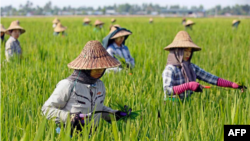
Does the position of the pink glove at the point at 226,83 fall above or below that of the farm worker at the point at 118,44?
below

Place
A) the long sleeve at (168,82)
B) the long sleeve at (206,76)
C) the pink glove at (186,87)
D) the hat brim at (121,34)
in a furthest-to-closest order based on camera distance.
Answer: the hat brim at (121,34) < the long sleeve at (206,76) < the long sleeve at (168,82) < the pink glove at (186,87)

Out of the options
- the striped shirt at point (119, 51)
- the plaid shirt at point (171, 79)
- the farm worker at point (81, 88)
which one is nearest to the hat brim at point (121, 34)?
the striped shirt at point (119, 51)

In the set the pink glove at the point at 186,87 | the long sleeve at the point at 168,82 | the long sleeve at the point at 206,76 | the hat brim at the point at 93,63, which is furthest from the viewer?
the long sleeve at the point at 206,76

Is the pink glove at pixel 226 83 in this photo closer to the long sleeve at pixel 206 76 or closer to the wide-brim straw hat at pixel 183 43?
the long sleeve at pixel 206 76

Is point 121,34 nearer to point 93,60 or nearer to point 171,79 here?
point 171,79

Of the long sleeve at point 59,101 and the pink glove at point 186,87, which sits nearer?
the long sleeve at point 59,101

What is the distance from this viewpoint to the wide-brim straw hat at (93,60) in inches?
75.5

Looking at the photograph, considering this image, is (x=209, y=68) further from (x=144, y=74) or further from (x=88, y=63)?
(x=88, y=63)

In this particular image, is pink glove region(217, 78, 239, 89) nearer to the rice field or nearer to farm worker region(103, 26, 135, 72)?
the rice field

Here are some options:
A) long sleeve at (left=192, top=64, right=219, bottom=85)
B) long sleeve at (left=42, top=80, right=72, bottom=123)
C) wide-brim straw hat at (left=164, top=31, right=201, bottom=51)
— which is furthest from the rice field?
wide-brim straw hat at (left=164, top=31, right=201, bottom=51)

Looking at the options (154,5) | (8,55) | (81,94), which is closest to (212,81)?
(81,94)

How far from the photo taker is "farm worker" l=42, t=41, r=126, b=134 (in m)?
1.92

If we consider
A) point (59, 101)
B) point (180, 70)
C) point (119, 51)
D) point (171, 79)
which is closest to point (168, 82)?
point (171, 79)

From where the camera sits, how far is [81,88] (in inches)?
77.9
